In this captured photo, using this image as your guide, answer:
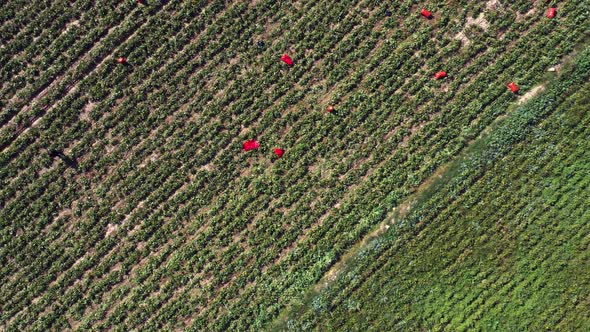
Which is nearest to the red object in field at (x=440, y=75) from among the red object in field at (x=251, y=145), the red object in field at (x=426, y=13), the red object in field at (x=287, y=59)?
the red object in field at (x=426, y=13)

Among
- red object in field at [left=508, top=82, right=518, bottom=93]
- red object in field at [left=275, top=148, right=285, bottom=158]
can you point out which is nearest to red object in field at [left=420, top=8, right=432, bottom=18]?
red object in field at [left=508, top=82, right=518, bottom=93]

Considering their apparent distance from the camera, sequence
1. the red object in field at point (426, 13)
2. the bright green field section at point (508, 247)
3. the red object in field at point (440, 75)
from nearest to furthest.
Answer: the bright green field section at point (508, 247), the red object in field at point (440, 75), the red object in field at point (426, 13)

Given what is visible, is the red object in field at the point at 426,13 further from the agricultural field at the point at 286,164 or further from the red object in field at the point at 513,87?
the red object in field at the point at 513,87

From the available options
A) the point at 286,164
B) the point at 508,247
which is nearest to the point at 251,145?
the point at 286,164

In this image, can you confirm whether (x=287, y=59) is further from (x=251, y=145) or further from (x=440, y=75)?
(x=440, y=75)

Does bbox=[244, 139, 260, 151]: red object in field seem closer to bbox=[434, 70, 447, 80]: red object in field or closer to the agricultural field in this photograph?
the agricultural field

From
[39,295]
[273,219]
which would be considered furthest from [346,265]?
[39,295]
